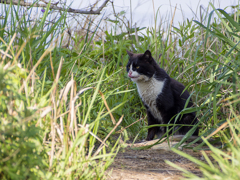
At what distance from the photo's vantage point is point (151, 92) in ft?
11.1

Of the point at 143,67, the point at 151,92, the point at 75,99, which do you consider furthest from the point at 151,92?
the point at 75,99

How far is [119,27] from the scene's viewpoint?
423cm

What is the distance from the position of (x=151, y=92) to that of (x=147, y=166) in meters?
1.48

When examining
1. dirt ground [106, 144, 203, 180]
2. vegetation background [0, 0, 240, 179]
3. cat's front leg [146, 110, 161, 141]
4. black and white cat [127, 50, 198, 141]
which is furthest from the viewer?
cat's front leg [146, 110, 161, 141]

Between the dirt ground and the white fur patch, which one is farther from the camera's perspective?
the white fur patch

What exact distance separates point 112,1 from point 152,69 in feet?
4.22

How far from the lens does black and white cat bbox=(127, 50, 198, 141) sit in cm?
334

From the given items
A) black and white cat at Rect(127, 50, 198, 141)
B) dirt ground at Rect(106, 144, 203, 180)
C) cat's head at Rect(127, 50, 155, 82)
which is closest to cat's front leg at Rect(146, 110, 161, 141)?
black and white cat at Rect(127, 50, 198, 141)

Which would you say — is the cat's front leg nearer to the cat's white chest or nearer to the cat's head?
the cat's white chest

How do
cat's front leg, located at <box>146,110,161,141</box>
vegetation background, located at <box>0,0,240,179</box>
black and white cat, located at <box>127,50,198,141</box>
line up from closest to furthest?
1. vegetation background, located at <box>0,0,240,179</box>
2. black and white cat, located at <box>127,50,198,141</box>
3. cat's front leg, located at <box>146,110,161,141</box>

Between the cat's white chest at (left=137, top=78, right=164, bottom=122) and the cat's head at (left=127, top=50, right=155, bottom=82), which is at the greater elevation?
the cat's head at (left=127, top=50, right=155, bottom=82)

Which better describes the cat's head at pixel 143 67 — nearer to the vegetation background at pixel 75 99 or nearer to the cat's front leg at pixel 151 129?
the vegetation background at pixel 75 99

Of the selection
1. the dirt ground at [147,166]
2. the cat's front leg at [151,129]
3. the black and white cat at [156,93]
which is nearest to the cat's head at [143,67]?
the black and white cat at [156,93]

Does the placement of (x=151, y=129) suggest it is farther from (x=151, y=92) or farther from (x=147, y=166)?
(x=147, y=166)
